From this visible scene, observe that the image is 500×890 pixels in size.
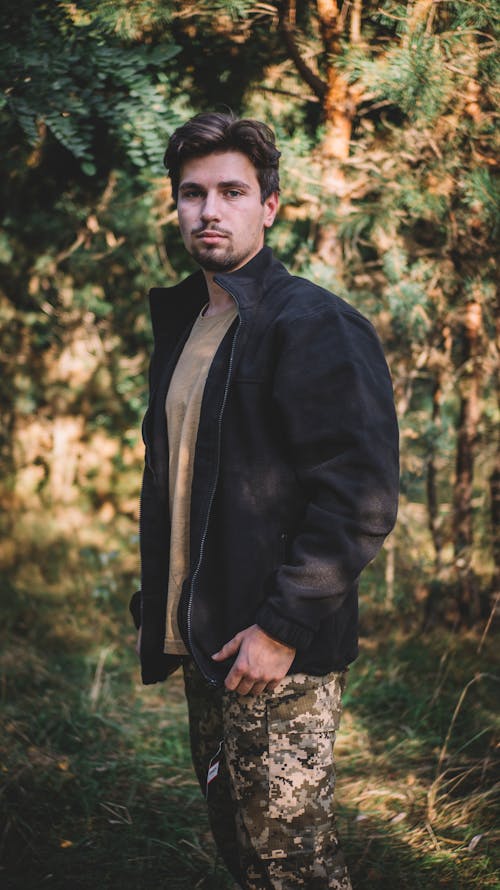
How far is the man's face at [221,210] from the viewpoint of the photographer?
1.96 metres

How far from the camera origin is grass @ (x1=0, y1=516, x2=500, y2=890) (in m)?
2.56

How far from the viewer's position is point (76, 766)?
3178 mm

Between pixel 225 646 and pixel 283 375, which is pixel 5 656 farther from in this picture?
pixel 283 375

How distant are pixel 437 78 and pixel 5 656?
3.70 metres

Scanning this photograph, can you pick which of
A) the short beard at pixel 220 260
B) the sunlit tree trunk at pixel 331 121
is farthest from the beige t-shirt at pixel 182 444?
the sunlit tree trunk at pixel 331 121

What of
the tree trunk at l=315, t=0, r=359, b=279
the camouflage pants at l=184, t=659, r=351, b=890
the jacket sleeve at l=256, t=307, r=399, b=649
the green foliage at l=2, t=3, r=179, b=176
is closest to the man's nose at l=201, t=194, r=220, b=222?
the jacket sleeve at l=256, t=307, r=399, b=649

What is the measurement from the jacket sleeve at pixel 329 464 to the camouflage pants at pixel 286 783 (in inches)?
8.8

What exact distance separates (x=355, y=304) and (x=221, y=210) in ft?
6.15

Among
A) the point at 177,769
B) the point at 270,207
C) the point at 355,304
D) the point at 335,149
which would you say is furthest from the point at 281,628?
the point at 335,149

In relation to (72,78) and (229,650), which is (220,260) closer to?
(229,650)

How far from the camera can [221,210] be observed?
6.43 feet

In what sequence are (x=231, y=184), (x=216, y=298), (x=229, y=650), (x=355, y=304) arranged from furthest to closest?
1. (x=355, y=304)
2. (x=216, y=298)
3. (x=231, y=184)
4. (x=229, y=650)

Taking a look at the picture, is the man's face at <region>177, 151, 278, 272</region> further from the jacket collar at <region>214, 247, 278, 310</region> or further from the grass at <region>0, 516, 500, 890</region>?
the grass at <region>0, 516, 500, 890</region>

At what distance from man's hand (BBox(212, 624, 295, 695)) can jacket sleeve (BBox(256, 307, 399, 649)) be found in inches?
1.8
